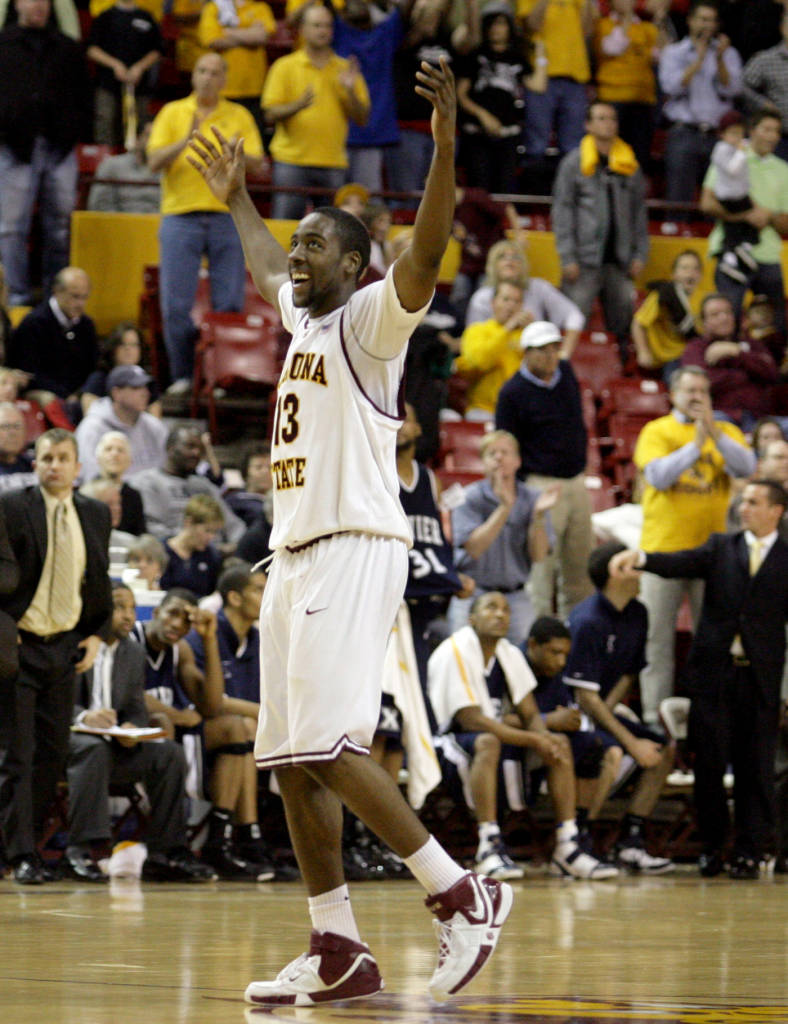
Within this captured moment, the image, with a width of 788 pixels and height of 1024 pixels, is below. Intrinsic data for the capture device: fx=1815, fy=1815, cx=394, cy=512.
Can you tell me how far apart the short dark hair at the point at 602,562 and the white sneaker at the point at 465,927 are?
233 inches

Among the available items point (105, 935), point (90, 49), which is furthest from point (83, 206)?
point (105, 935)

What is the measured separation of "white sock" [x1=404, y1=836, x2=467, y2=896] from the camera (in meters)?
4.61

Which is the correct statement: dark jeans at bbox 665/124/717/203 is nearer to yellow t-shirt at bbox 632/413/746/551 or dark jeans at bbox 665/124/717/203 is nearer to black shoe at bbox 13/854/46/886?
yellow t-shirt at bbox 632/413/746/551

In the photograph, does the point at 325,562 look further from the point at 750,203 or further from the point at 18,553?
the point at 750,203

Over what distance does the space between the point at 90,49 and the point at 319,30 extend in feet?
6.77

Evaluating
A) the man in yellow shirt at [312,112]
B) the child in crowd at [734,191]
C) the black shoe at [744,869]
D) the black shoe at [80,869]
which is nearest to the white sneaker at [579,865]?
the black shoe at [744,869]

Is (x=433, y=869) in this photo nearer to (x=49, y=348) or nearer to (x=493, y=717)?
(x=493, y=717)

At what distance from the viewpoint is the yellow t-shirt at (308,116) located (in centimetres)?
1437

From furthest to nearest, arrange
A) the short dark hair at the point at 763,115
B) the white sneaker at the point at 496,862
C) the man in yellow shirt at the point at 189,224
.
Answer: the short dark hair at the point at 763,115
the man in yellow shirt at the point at 189,224
the white sneaker at the point at 496,862

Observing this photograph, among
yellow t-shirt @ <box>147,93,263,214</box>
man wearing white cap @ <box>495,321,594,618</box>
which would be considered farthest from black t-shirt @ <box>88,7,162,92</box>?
man wearing white cap @ <box>495,321,594,618</box>

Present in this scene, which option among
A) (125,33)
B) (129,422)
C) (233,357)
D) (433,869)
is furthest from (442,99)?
(125,33)

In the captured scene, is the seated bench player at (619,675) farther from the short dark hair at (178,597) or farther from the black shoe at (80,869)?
the black shoe at (80,869)

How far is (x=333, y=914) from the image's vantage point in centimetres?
465

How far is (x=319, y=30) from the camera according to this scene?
14281mm
